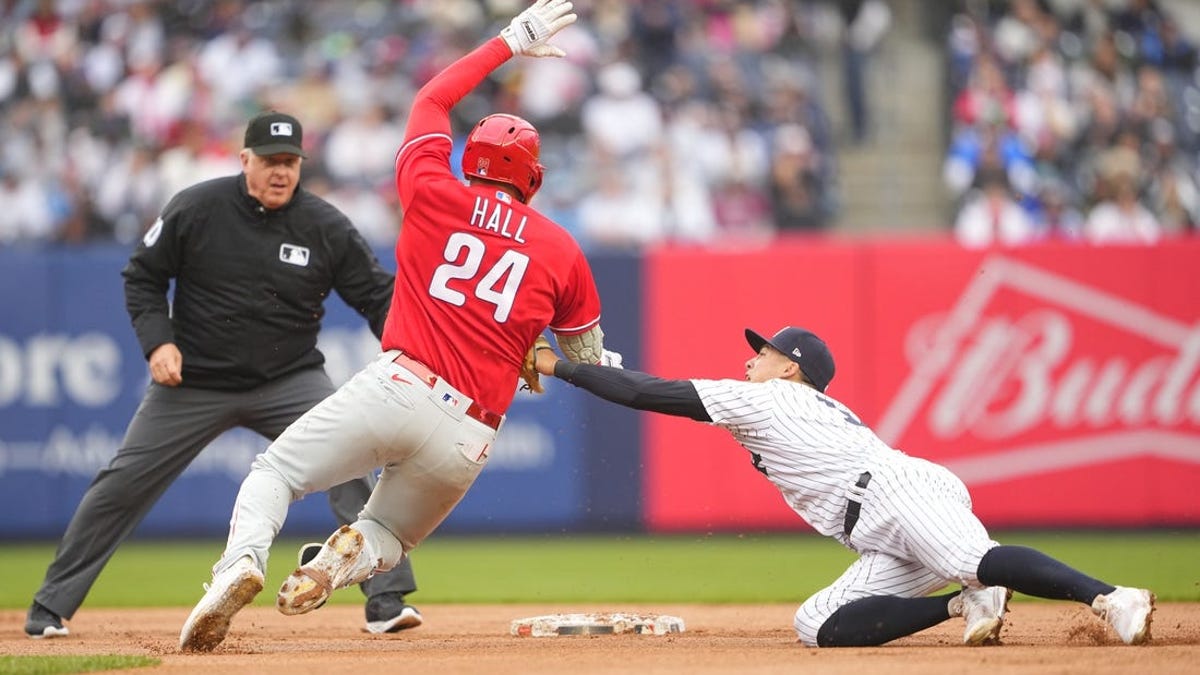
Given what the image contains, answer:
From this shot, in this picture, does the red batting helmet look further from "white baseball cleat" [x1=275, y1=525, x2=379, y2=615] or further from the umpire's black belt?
the umpire's black belt

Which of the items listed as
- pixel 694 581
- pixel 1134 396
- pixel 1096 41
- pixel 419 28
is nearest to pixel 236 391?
pixel 694 581

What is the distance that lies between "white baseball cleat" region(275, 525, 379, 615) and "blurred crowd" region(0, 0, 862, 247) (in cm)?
819

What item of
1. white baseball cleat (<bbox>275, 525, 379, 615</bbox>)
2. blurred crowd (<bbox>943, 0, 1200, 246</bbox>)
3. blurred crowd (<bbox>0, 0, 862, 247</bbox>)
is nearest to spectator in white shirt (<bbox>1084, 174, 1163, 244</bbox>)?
blurred crowd (<bbox>943, 0, 1200, 246</bbox>)

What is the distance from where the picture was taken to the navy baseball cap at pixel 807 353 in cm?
655

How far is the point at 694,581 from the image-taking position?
10.4 meters

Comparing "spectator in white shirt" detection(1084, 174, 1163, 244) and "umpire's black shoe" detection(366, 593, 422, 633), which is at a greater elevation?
"spectator in white shirt" detection(1084, 174, 1163, 244)

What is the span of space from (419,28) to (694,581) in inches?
333

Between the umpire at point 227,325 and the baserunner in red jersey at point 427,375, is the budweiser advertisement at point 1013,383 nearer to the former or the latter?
the umpire at point 227,325

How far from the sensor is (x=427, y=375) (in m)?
6.10

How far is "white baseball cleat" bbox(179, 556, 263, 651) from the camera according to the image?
5855 millimetres

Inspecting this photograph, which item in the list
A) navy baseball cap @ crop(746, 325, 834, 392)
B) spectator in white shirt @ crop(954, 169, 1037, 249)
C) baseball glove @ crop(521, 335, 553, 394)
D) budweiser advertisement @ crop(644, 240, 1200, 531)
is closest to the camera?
baseball glove @ crop(521, 335, 553, 394)

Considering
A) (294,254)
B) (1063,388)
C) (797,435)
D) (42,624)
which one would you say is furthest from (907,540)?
(1063,388)

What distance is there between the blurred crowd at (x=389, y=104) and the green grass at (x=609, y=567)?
10.1ft

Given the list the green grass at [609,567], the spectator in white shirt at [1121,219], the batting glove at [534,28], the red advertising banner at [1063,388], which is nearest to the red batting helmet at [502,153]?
the batting glove at [534,28]
